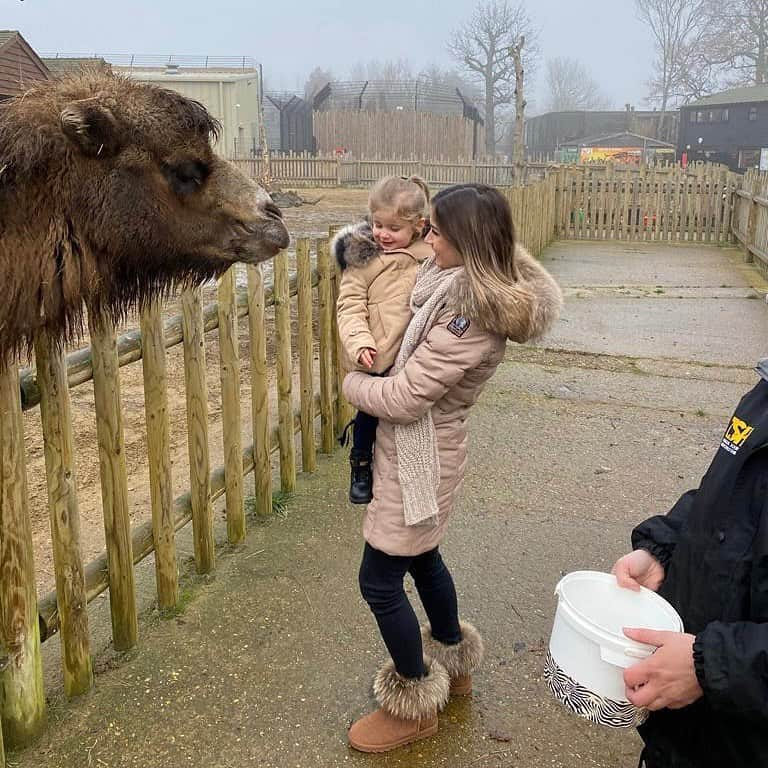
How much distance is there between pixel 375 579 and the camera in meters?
2.78

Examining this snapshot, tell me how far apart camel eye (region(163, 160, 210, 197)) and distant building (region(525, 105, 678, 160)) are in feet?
197

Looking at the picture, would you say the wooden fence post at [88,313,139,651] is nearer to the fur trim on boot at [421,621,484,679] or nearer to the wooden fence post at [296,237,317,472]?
the fur trim on boot at [421,621,484,679]

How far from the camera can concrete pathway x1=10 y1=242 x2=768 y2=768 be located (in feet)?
9.53

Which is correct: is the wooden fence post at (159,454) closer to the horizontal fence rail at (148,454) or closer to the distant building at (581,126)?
the horizontal fence rail at (148,454)

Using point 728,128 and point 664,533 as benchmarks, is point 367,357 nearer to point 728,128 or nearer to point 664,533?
point 664,533

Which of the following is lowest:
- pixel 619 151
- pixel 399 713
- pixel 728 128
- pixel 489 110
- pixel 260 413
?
pixel 399 713

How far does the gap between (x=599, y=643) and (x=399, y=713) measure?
1.19m

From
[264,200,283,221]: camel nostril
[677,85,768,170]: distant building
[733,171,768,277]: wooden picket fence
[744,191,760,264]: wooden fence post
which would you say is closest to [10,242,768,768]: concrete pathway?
[264,200,283,221]: camel nostril

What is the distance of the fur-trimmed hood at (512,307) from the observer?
8.32ft

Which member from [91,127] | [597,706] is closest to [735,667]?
[597,706]

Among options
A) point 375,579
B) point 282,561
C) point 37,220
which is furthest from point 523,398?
point 37,220

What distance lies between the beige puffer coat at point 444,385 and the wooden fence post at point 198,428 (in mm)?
1112

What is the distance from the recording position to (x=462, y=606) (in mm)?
3799

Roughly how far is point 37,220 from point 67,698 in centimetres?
182
